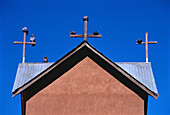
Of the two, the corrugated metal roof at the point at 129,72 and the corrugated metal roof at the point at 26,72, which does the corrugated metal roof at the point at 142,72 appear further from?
the corrugated metal roof at the point at 26,72

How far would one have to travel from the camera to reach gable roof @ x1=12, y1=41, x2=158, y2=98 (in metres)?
11.1

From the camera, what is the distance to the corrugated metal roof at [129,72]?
11.8 metres

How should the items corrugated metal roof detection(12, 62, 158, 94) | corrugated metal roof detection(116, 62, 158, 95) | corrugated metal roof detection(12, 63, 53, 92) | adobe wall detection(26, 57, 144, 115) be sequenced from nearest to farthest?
adobe wall detection(26, 57, 144, 115), corrugated metal roof detection(116, 62, 158, 95), corrugated metal roof detection(12, 62, 158, 94), corrugated metal roof detection(12, 63, 53, 92)

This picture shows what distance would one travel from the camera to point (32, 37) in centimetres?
1440

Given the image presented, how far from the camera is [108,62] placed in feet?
37.2

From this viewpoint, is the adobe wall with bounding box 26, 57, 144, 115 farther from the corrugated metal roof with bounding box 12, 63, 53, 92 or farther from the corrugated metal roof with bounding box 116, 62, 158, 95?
the corrugated metal roof with bounding box 12, 63, 53, 92

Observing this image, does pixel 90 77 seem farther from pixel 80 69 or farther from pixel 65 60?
pixel 65 60

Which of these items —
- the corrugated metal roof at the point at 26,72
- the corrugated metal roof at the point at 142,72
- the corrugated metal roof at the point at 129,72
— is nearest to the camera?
the corrugated metal roof at the point at 142,72

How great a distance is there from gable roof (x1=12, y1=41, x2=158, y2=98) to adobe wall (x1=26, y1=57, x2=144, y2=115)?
1.60 feet

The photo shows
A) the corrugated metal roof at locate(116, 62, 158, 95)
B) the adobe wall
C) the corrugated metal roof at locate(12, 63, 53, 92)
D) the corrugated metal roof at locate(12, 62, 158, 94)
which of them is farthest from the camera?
the corrugated metal roof at locate(12, 63, 53, 92)

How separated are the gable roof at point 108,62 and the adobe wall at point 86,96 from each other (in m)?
0.49

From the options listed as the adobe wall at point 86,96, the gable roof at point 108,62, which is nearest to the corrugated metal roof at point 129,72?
the gable roof at point 108,62

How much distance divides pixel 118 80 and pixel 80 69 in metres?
1.61

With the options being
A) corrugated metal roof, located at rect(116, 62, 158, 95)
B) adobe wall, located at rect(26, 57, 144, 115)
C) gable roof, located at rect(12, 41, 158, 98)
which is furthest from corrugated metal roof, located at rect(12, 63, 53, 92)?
corrugated metal roof, located at rect(116, 62, 158, 95)
